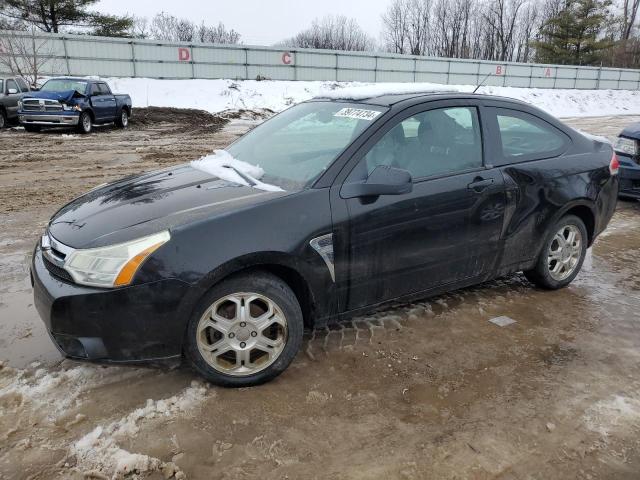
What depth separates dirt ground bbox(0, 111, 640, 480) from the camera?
247 cm

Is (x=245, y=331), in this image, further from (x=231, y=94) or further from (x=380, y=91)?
(x=231, y=94)

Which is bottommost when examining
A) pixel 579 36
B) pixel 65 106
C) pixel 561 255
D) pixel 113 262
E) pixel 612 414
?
pixel 612 414

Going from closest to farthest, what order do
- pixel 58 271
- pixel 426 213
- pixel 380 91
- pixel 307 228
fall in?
pixel 58 271
pixel 307 228
pixel 426 213
pixel 380 91

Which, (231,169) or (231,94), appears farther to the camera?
(231,94)

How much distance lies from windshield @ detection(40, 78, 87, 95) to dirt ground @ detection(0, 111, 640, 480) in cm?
1382

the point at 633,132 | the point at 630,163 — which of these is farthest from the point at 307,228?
the point at 633,132

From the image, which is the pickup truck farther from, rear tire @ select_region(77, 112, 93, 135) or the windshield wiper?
the windshield wiper

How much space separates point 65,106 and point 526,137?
49.6 ft

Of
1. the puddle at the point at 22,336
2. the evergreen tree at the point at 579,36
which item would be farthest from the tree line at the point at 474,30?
the puddle at the point at 22,336

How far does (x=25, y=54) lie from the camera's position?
23.5 m

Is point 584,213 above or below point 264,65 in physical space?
below

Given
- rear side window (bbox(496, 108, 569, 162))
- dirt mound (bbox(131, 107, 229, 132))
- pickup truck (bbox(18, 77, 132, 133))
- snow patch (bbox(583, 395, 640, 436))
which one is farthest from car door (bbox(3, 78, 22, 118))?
snow patch (bbox(583, 395, 640, 436))

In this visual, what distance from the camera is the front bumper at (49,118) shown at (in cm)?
1565

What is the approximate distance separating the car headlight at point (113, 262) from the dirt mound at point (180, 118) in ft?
55.3
